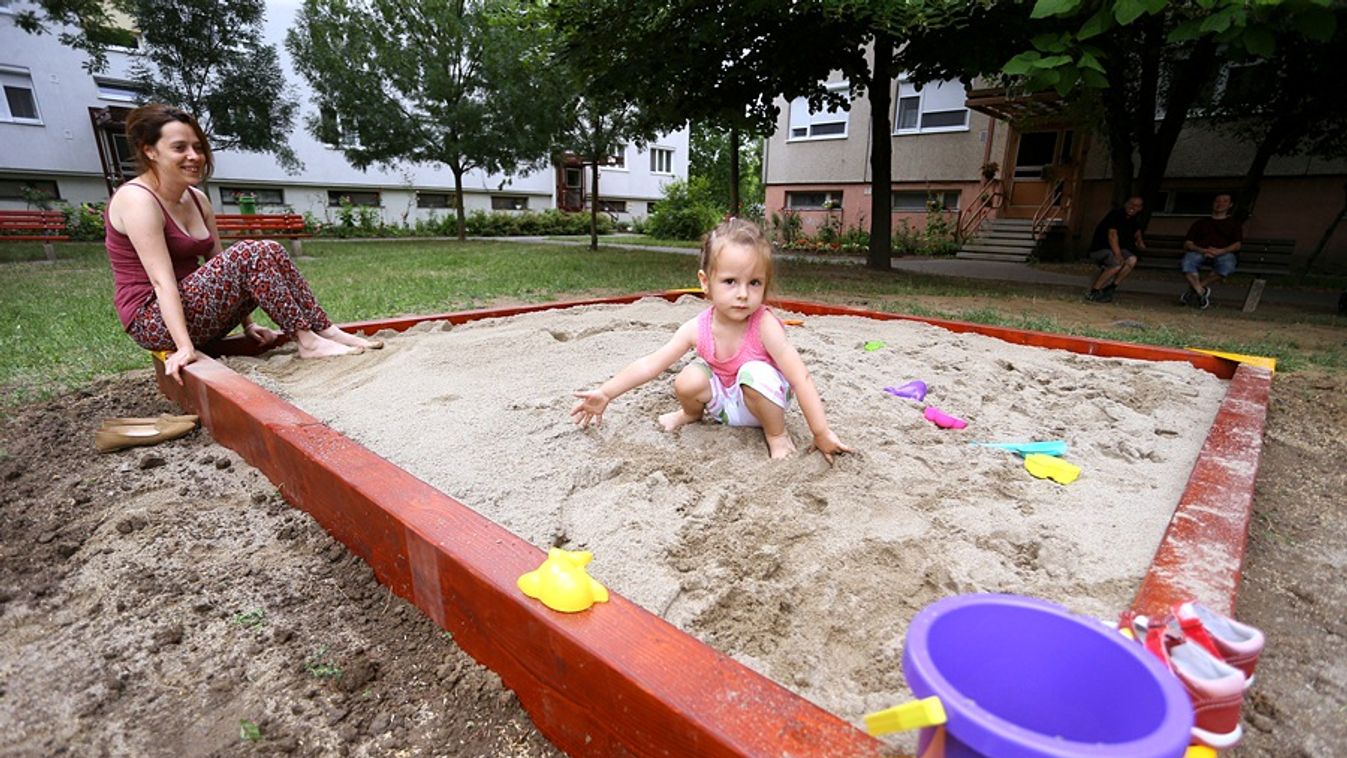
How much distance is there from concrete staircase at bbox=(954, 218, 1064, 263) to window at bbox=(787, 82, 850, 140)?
4790 mm

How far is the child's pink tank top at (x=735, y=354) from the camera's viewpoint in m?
A: 2.07

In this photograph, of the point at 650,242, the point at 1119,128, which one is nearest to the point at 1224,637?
the point at 1119,128

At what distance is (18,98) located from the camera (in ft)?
52.2

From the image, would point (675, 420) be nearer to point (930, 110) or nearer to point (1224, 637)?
point (1224, 637)

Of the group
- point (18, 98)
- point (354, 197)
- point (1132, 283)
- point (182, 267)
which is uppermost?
point (18, 98)

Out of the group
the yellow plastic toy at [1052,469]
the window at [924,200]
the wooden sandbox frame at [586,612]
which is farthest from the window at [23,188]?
the yellow plastic toy at [1052,469]

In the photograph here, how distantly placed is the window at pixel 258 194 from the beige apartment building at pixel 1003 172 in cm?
1530

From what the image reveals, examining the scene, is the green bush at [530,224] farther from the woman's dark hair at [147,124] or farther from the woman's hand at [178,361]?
the woman's hand at [178,361]

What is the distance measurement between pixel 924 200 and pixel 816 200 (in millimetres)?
3014

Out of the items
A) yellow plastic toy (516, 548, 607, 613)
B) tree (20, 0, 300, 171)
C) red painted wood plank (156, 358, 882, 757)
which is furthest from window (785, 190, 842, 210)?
yellow plastic toy (516, 548, 607, 613)

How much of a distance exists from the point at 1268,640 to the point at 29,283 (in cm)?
1012

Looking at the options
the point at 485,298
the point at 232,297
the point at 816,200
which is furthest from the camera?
the point at 816,200

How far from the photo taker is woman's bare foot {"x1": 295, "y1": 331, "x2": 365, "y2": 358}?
10.1 ft

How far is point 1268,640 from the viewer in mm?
1414
